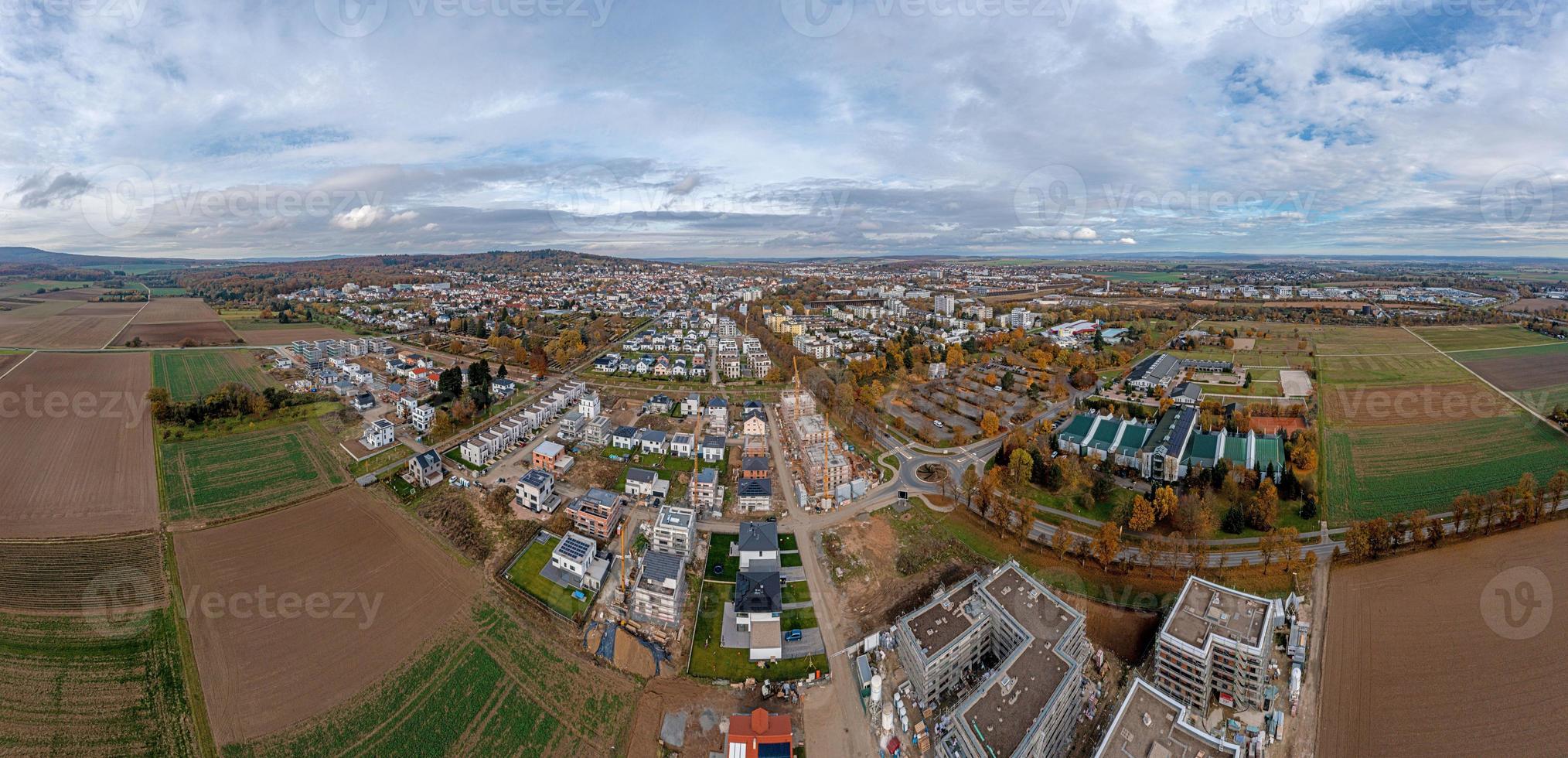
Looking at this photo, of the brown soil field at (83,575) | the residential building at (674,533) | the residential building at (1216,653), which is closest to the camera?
the residential building at (1216,653)

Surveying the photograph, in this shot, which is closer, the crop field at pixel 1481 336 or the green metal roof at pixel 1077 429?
the green metal roof at pixel 1077 429

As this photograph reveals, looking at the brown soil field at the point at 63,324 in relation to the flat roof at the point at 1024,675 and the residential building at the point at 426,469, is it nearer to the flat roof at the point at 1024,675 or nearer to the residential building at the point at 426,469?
the residential building at the point at 426,469

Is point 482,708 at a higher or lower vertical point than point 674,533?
lower

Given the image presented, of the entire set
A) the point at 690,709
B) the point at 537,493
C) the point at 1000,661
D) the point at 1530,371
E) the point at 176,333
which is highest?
the point at 176,333

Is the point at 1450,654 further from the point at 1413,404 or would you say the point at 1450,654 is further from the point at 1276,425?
the point at 1413,404

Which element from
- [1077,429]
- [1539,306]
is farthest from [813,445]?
[1539,306]

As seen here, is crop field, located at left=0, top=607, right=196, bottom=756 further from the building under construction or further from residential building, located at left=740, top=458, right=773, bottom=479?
the building under construction

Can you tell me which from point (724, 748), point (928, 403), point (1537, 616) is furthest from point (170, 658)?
point (1537, 616)

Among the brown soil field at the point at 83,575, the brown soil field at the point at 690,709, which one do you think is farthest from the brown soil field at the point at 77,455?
the brown soil field at the point at 690,709
